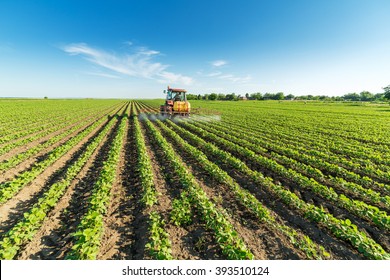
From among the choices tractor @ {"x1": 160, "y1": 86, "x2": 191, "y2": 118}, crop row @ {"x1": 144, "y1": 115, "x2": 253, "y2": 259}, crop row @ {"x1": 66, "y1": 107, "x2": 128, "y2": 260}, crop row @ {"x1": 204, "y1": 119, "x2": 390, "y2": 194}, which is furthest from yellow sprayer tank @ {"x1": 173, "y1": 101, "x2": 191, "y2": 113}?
crop row @ {"x1": 66, "y1": 107, "x2": 128, "y2": 260}

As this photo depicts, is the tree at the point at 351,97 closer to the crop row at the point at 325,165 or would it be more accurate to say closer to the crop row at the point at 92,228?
the crop row at the point at 325,165

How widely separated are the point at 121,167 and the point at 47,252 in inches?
185

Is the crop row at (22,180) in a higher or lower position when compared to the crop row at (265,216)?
higher

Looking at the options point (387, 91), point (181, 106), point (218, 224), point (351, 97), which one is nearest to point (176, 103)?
point (181, 106)

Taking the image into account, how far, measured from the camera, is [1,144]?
12047 mm

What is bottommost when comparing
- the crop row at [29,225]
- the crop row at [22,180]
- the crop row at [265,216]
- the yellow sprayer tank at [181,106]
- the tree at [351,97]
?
the crop row at [265,216]

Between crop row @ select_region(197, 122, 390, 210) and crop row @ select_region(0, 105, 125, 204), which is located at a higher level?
crop row @ select_region(0, 105, 125, 204)

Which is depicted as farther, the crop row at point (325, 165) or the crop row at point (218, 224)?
the crop row at point (325, 165)

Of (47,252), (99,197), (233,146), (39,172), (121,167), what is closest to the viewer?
(47,252)

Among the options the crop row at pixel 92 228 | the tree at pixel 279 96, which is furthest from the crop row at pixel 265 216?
the tree at pixel 279 96

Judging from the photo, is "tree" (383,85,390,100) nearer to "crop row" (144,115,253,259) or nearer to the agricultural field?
the agricultural field
